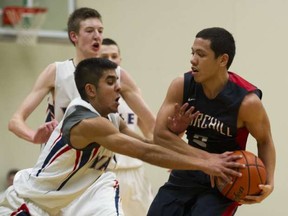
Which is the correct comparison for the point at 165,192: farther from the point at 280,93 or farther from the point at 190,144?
the point at 280,93

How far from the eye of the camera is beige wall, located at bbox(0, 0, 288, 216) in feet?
28.8

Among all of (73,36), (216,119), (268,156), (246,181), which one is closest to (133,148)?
(216,119)

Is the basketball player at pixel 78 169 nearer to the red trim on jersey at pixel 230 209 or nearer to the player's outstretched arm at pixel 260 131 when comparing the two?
the player's outstretched arm at pixel 260 131

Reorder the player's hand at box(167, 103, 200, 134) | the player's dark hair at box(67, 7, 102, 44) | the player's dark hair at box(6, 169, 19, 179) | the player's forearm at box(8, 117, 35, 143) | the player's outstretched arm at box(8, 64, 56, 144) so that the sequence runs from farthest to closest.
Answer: the player's dark hair at box(6, 169, 19, 179)
the player's dark hair at box(67, 7, 102, 44)
the player's outstretched arm at box(8, 64, 56, 144)
the player's forearm at box(8, 117, 35, 143)
the player's hand at box(167, 103, 200, 134)

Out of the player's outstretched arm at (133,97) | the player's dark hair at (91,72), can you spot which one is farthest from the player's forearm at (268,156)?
the player's outstretched arm at (133,97)

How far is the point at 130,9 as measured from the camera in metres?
9.22

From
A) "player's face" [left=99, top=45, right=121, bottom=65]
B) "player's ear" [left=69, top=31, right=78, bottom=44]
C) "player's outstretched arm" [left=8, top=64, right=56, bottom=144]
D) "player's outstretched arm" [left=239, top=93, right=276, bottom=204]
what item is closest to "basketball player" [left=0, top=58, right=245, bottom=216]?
"player's outstretched arm" [left=239, top=93, right=276, bottom=204]

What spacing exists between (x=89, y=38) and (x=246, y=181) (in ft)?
6.79

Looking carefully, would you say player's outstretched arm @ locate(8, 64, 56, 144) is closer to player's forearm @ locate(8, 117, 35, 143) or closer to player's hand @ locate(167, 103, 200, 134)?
player's forearm @ locate(8, 117, 35, 143)

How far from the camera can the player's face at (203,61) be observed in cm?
450

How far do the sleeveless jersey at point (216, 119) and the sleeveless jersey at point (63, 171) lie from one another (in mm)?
615

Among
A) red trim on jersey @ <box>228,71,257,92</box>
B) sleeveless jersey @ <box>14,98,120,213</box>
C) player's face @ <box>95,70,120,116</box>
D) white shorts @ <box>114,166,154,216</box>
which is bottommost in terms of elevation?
white shorts @ <box>114,166,154,216</box>

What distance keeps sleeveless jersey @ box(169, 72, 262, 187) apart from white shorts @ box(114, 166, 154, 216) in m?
2.29

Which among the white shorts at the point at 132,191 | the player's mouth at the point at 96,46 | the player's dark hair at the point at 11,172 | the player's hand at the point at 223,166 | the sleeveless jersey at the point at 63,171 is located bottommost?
the player's dark hair at the point at 11,172
